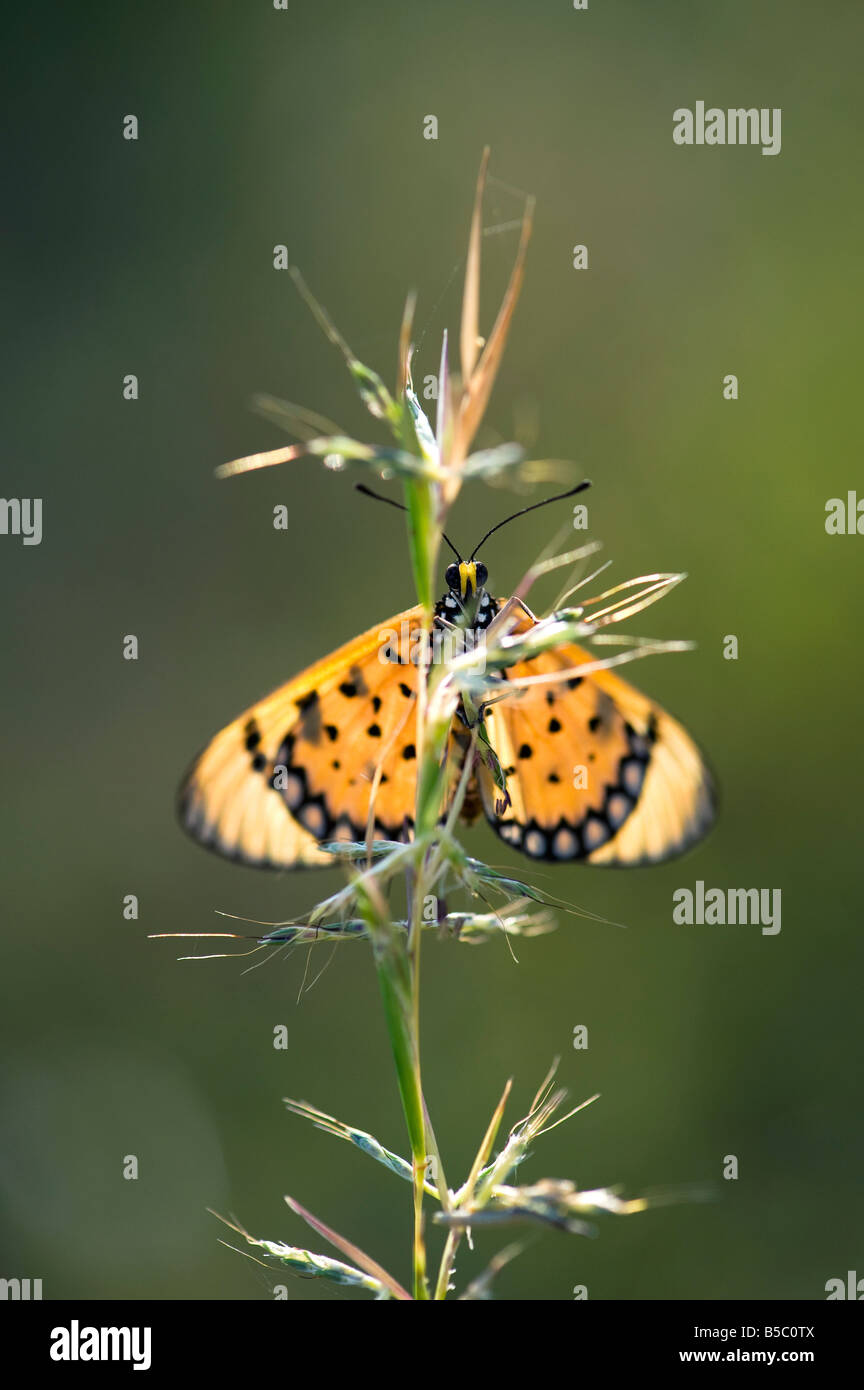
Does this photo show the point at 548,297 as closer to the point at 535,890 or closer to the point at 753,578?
the point at 753,578

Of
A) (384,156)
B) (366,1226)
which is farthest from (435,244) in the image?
(366,1226)

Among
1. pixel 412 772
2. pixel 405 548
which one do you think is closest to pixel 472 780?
pixel 412 772

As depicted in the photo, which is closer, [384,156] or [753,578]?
[753,578]

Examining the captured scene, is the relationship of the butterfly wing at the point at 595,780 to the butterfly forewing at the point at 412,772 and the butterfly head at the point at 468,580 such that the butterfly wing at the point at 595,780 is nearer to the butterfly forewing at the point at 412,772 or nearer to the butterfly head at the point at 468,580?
the butterfly forewing at the point at 412,772

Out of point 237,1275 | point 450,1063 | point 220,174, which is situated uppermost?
point 220,174

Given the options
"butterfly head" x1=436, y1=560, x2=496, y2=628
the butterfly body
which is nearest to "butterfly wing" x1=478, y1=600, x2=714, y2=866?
the butterfly body

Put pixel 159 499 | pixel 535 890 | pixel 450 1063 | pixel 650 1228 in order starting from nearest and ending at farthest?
1. pixel 535 890
2. pixel 650 1228
3. pixel 450 1063
4. pixel 159 499

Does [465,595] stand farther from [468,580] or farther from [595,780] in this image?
[595,780]
